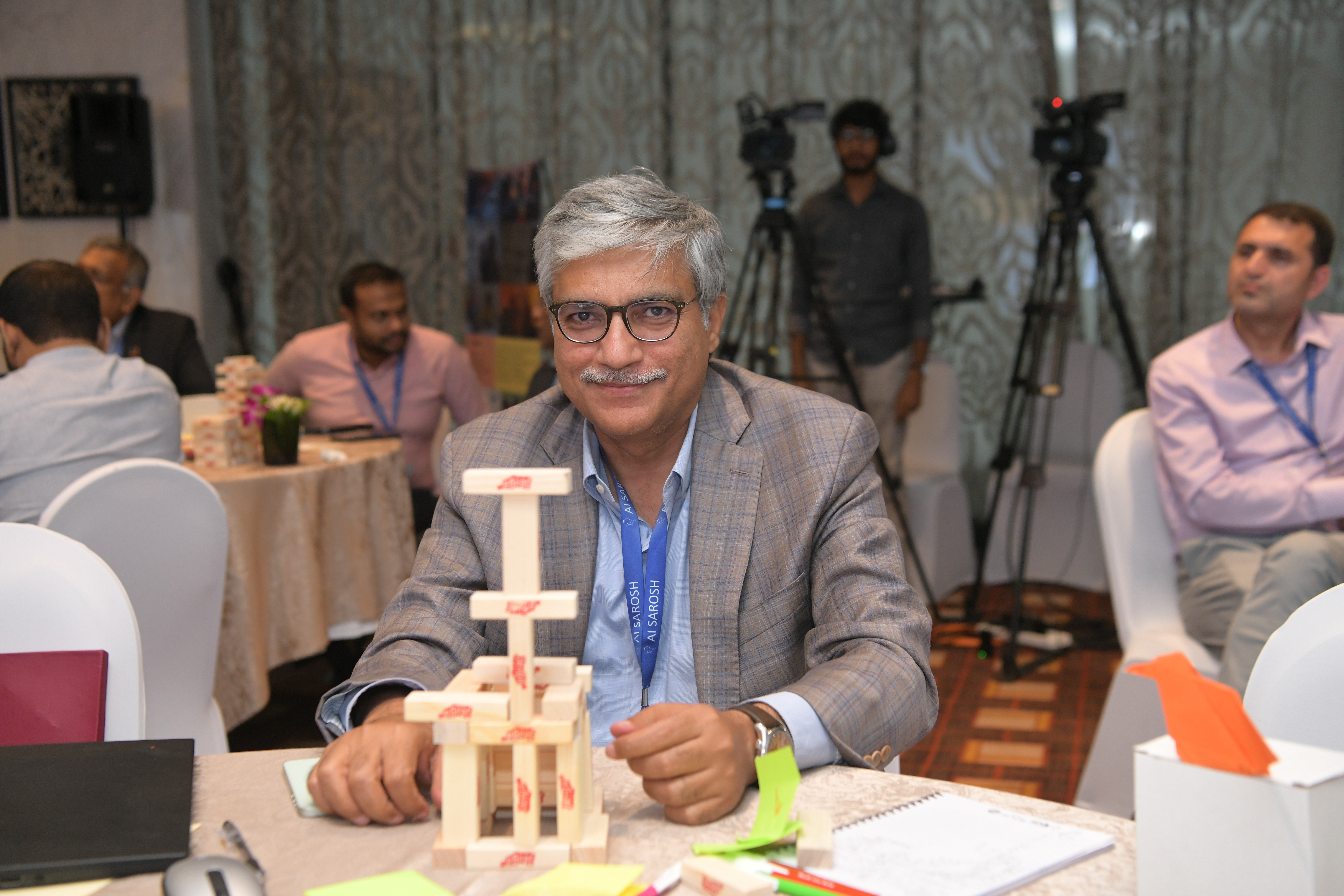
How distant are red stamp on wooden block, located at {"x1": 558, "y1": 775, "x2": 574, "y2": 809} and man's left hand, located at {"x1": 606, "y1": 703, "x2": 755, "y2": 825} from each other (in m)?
0.08

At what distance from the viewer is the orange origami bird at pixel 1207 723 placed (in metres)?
0.75

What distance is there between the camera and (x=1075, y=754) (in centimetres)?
326

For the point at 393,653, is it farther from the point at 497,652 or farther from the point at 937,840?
the point at 937,840

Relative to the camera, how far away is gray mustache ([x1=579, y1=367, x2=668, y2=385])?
1438 millimetres

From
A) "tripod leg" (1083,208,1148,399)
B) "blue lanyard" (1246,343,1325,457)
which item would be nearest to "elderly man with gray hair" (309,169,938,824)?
"blue lanyard" (1246,343,1325,457)

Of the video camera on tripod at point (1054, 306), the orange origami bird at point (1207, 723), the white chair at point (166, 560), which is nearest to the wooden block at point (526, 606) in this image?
the orange origami bird at point (1207, 723)

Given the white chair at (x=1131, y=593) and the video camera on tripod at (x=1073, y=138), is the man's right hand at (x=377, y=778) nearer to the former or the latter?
the white chair at (x=1131, y=593)

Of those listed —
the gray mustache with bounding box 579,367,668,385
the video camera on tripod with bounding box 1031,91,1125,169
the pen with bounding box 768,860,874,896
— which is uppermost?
the video camera on tripod with bounding box 1031,91,1125,169

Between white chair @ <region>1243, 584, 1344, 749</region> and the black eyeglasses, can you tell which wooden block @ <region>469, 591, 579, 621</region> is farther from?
white chair @ <region>1243, 584, 1344, 749</region>

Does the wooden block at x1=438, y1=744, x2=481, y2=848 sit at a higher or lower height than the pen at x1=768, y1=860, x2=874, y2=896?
higher

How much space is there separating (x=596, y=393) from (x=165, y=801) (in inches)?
27.0

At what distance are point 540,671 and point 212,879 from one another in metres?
0.29

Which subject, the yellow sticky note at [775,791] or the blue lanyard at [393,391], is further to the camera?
the blue lanyard at [393,391]

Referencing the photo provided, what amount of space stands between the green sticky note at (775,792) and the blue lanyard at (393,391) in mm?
3639
